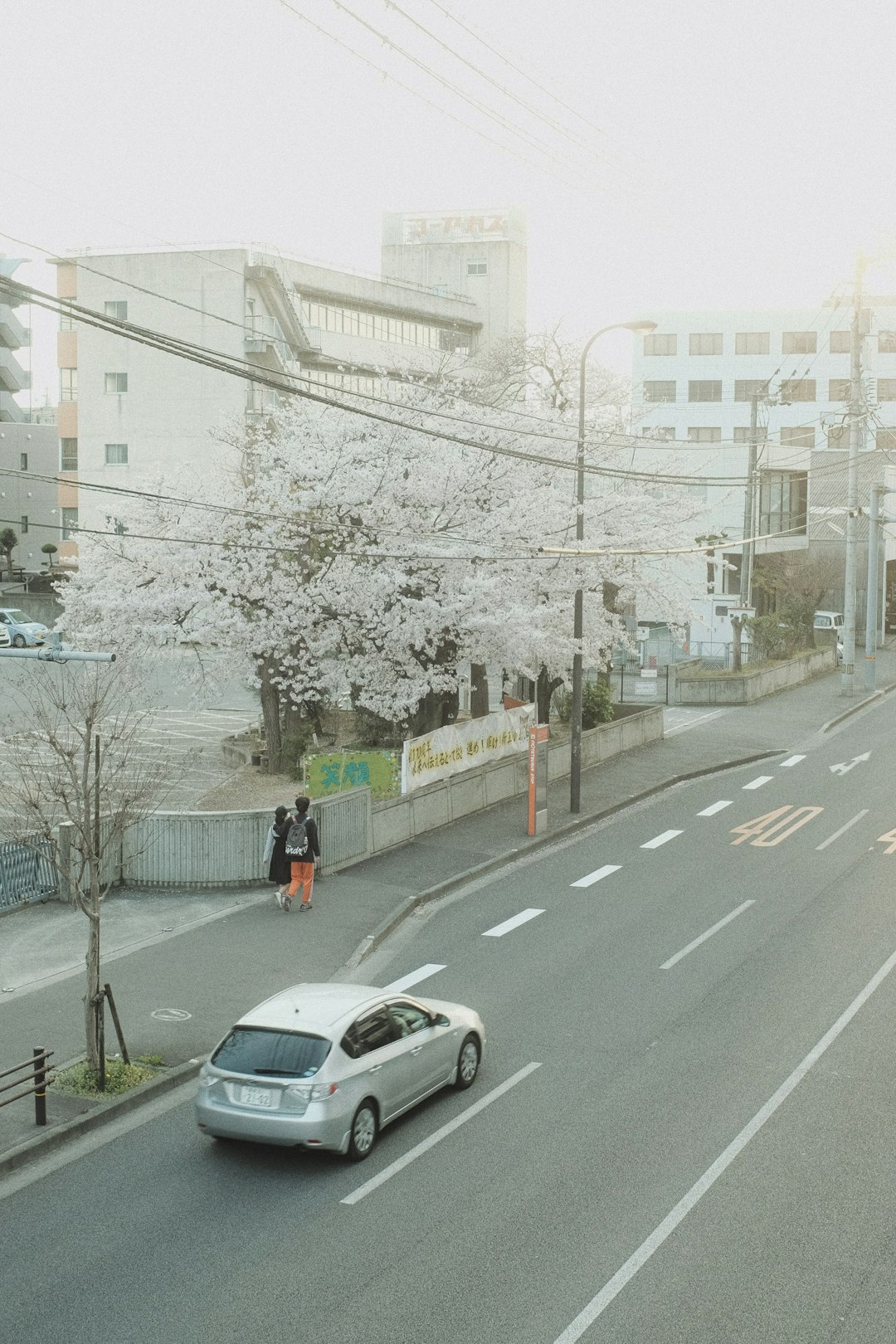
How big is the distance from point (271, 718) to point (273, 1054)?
20755 millimetres

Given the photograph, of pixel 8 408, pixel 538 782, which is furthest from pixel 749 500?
pixel 8 408

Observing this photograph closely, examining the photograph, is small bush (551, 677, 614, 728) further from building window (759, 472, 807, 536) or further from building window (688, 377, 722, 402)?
building window (688, 377, 722, 402)

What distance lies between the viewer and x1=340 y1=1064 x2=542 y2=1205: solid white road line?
10.8m

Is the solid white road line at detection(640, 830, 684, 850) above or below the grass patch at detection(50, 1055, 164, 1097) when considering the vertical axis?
above

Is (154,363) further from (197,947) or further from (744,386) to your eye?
(197,947)

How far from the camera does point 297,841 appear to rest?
2005 cm

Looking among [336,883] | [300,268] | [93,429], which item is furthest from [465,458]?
[300,268]

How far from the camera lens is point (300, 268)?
87.9m

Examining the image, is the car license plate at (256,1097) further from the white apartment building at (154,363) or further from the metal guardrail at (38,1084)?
the white apartment building at (154,363)

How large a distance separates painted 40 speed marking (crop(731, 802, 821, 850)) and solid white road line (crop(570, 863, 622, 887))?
9.79 feet

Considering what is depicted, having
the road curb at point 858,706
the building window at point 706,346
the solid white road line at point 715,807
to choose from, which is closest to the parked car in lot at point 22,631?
the road curb at point 858,706

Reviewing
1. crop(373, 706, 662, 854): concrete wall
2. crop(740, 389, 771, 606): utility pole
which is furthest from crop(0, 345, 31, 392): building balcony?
crop(373, 706, 662, 854): concrete wall

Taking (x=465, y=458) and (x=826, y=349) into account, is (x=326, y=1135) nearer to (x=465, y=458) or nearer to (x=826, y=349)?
(x=465, y=458)

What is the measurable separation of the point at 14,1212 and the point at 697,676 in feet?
123
